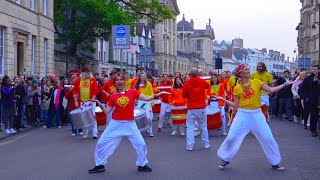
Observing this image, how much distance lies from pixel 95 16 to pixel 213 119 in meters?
26.9

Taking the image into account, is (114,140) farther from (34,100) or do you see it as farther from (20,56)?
(20,56)

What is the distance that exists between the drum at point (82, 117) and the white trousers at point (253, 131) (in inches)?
212

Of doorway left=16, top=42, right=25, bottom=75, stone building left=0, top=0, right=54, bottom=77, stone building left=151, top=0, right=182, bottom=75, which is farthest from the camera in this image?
stone building left=151, top=0, right=182, bottom=75

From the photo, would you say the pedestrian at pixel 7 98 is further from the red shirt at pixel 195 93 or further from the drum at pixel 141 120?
the red shirt at pixel 195 93

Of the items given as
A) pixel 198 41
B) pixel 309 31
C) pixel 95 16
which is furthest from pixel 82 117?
pixel 198 41

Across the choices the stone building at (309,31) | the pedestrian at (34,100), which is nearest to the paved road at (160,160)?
the pedestrian at (34,100)

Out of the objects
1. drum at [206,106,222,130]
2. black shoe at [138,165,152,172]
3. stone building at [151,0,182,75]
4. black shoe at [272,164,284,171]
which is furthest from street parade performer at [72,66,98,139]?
stone building at [151,0,182,75]

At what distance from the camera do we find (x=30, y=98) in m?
19.8

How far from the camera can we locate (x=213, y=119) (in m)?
14.7

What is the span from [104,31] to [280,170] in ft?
113

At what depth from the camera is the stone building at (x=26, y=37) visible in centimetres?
2694

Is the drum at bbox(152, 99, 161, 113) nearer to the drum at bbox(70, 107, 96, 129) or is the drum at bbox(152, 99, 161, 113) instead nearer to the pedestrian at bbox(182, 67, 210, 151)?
the drum at bbox(70, 107, 96, 129)

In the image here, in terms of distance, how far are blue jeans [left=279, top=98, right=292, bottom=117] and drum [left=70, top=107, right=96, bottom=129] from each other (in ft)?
33.6

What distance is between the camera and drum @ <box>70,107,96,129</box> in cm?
1432
